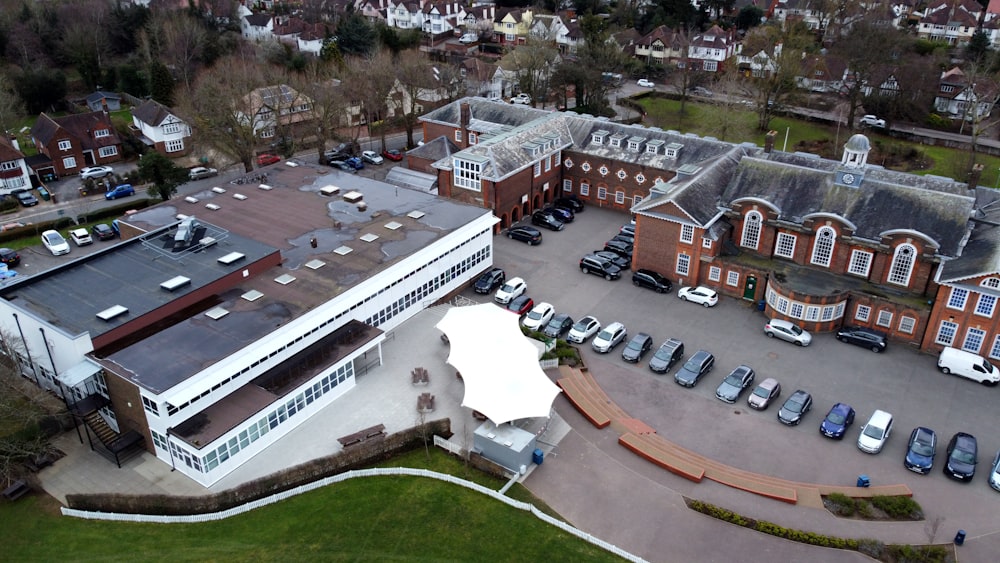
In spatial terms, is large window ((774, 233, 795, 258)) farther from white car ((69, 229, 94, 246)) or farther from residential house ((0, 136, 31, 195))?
residential house ((0, 136, 31, 195))

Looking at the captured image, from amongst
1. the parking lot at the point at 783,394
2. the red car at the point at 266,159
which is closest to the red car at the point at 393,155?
the red car at the point at 266,159

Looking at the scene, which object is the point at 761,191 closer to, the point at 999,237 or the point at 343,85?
the point at 999,237

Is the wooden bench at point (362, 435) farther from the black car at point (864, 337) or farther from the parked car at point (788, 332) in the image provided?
the black car at point (864, 337)

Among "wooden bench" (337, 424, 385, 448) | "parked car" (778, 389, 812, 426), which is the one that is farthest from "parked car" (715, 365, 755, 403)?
A: "wooden bench" (337, 424, 385, 448)

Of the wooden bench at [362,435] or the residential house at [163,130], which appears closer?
the wooden bench at [362,435]

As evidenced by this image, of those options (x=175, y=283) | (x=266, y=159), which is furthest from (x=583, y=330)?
(x=266, y=159)

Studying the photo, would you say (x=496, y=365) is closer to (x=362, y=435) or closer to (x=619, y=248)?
(x=362, y=435)
